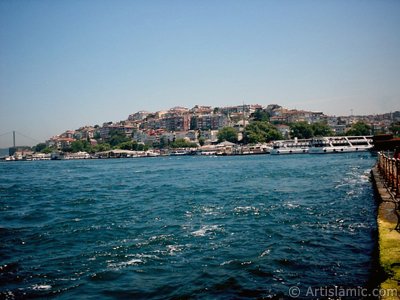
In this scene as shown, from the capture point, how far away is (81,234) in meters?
10.7

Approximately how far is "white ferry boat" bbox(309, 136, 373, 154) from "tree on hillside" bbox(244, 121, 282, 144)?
3831 cm

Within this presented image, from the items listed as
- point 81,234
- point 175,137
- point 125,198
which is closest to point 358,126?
point 175,137

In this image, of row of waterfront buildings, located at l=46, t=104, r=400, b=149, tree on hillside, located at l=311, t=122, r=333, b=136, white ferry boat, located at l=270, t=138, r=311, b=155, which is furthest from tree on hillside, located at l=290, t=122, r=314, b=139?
white ferry boat, located at l=270, t=138, r=311, b=155

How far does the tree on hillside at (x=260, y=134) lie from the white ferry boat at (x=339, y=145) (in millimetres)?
38312

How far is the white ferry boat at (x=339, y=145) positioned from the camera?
270ft

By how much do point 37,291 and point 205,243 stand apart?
4.48 m

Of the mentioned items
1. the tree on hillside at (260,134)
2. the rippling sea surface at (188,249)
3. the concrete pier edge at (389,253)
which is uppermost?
the tree on hillside at (260,134)

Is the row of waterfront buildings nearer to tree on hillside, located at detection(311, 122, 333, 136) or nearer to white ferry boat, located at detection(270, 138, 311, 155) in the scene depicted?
tree on hillside, located at detection(311, 122, 333, 136)

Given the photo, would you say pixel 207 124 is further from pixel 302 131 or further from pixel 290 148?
pixel 290 148

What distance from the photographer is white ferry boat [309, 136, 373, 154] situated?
8219 centimetres

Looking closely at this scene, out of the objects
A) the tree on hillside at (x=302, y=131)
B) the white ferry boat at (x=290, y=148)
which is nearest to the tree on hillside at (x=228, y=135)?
the tree on hillside at (x=302, y=131)

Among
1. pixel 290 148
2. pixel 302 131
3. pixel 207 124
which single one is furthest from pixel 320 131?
pixel 207 124

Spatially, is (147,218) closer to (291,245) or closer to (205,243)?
(205,243)

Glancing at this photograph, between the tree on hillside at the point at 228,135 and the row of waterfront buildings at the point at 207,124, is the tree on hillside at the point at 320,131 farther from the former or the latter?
the tree on hillside at the point at 228,135
